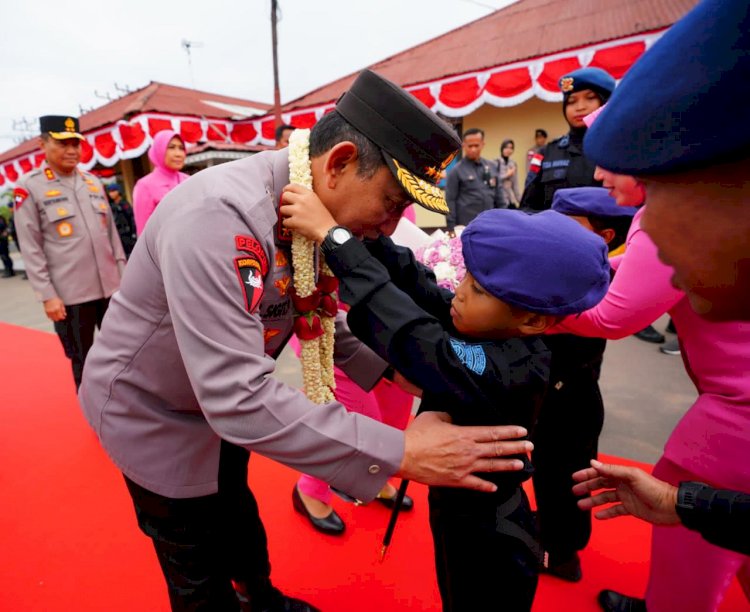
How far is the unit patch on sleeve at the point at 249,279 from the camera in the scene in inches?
35.4

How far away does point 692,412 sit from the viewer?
1.19 m

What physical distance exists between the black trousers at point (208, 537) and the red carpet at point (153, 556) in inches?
19.0

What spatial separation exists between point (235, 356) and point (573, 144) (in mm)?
2433

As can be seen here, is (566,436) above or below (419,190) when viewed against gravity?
below

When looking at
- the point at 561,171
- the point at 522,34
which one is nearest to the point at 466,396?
the point at 561,171

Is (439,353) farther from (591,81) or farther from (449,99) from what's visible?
(449,99)

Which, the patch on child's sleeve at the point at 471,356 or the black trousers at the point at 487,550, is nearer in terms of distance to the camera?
the patch on child's sleeve at the point at 471,356

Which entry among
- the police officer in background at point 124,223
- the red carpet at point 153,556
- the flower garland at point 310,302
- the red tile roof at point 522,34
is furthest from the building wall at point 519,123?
the flower garland at point 310,302

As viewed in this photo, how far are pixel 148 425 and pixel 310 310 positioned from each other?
1.66 ft

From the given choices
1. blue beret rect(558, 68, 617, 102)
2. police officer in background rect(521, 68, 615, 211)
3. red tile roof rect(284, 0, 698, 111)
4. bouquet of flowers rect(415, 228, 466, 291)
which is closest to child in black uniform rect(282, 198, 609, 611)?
bouquet of flowers rect(415, 228, 466, 291)

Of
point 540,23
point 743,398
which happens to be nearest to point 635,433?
point 743,398

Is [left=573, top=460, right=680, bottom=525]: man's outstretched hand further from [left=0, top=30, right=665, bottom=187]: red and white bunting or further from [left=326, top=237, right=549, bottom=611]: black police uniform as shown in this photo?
[left=0, top=30, right=665, bottom=187]: red and white bunting

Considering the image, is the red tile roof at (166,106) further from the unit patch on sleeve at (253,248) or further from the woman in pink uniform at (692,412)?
the woman in pink uniform at (692,412)

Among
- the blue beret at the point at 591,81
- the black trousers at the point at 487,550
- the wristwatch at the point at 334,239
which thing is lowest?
the black trousers at the point at 487,550
